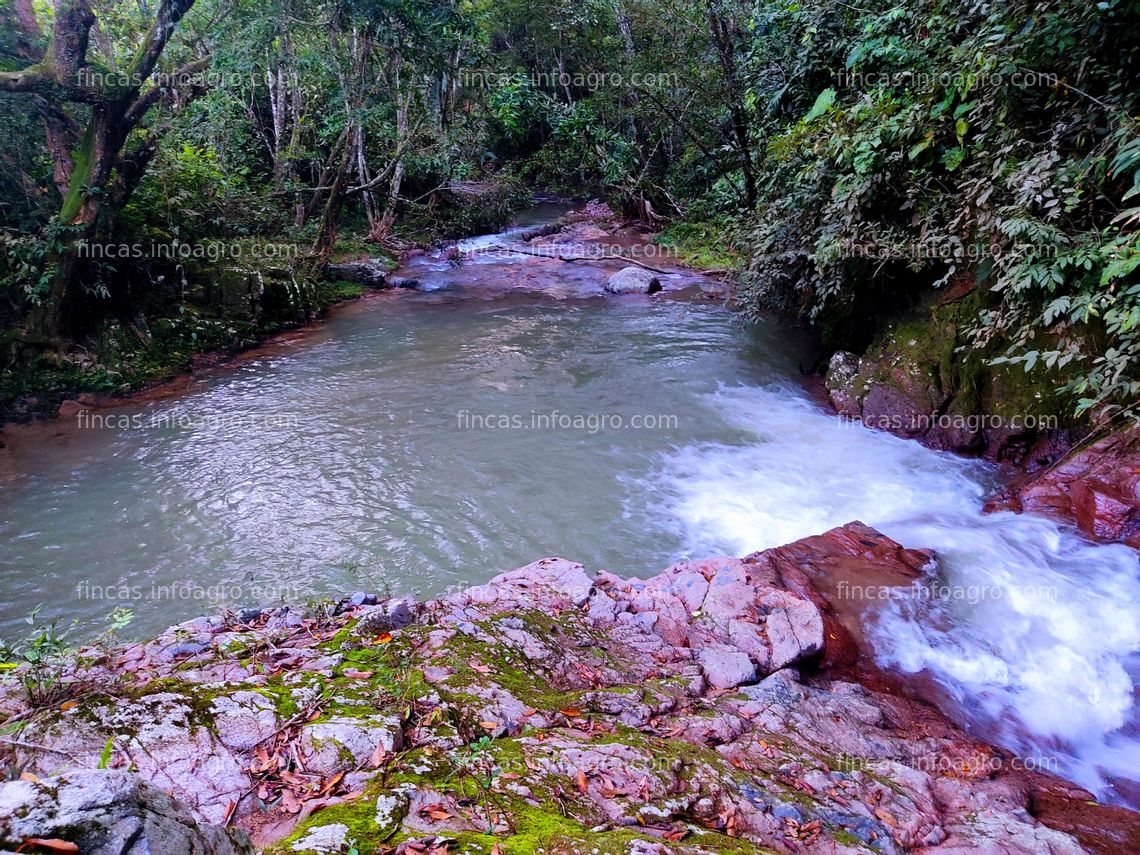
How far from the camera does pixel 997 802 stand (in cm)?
301

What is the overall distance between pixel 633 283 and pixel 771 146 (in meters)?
6.08

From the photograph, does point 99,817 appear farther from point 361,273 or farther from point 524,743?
point 361,273

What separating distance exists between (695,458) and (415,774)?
5.79 metres

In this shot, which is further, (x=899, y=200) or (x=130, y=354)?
(x=130, y=354)

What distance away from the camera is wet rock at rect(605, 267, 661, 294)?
572 inches

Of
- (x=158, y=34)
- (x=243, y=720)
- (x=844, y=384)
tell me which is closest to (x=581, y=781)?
(x=243, y=720)

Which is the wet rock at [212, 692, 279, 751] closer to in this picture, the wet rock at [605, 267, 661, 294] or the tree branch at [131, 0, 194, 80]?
the tree branch at [131, 0, 194, 80]

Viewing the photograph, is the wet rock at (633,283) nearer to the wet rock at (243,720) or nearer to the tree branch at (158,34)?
the tree branch at (158,34)

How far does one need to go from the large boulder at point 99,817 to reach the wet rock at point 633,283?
45.8 ft

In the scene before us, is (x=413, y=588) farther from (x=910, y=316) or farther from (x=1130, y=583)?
(x=910, y=316)

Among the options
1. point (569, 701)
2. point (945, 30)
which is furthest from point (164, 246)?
point (945, 30)

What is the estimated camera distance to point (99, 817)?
1153 mm

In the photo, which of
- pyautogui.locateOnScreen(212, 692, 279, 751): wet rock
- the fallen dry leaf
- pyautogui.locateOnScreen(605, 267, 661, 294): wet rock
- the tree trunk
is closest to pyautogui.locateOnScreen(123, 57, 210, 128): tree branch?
pyautogui.locateOnScreen(605, 267, 661, 294): wet rock

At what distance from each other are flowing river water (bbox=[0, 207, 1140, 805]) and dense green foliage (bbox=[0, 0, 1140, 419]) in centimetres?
156
